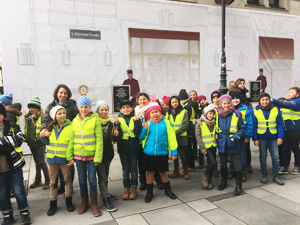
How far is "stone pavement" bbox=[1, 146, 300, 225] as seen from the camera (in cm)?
358

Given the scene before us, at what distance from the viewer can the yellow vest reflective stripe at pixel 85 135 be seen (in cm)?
378

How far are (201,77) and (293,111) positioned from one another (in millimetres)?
5153

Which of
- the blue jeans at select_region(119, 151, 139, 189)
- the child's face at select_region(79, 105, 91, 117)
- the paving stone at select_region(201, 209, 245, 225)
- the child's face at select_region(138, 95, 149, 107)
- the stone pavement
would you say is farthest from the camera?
the child's face at select_region(138, 95, 149, 107)

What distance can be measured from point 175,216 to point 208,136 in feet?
5.38

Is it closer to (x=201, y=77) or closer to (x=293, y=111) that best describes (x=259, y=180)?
(x=293, y=111)

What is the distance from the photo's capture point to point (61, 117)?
12.7ft

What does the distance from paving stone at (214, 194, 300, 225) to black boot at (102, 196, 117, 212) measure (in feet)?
5.62

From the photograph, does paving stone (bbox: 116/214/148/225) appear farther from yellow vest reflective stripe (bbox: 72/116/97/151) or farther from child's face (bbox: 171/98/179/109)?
child's face (bbox: 171/98/179/109)

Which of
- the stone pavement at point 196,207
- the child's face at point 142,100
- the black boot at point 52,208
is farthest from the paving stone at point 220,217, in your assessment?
the black boot at point 52,208

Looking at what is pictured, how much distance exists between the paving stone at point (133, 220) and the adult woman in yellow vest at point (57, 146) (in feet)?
3.02

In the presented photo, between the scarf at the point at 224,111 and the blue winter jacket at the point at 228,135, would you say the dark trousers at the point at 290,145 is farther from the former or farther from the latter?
the scarf at the point at 224,111

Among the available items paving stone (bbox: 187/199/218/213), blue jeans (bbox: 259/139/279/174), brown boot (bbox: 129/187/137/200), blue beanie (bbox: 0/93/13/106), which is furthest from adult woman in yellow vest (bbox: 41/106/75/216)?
blue jeans (bbox: 259/139/279/174)

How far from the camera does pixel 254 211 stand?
376 centimetres

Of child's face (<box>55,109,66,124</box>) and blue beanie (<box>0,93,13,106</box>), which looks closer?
child's face (<box>55,109,66,124</box>)
